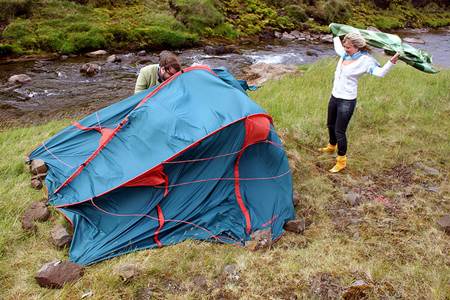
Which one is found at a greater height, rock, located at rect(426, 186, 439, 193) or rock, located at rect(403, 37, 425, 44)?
rock, located at rect(426, 186, 439, 193)

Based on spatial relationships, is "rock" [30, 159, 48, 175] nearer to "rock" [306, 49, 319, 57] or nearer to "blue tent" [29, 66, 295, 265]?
"blue tent" [29, 66, 295, 265]

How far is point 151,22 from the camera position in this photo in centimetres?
1855

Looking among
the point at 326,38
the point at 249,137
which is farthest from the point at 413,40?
the point at 249,137

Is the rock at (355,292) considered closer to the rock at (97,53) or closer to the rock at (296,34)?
the rock at (97,53)

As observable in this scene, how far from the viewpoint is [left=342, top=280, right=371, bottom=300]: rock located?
3.88 metres

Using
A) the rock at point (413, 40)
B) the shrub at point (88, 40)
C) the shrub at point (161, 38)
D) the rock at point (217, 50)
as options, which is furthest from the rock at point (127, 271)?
the rock at point (413, 40)

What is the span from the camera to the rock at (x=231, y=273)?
164 inches

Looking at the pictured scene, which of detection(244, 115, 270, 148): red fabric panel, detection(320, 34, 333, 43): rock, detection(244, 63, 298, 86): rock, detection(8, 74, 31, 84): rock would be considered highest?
detection(244, 115, 270, 148): red fabric panel

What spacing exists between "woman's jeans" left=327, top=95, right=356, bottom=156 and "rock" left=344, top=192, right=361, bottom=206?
0.87 meters

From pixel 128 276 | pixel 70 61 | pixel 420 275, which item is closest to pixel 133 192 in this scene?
pixel 128 276

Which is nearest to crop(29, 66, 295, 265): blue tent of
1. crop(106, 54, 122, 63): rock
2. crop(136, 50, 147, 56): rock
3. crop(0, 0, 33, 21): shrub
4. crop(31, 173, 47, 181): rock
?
crop(31, 173, 47, 181): rock

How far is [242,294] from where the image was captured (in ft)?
12.9

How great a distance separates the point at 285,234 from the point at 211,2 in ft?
61.4

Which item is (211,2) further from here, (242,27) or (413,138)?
(413,138)
